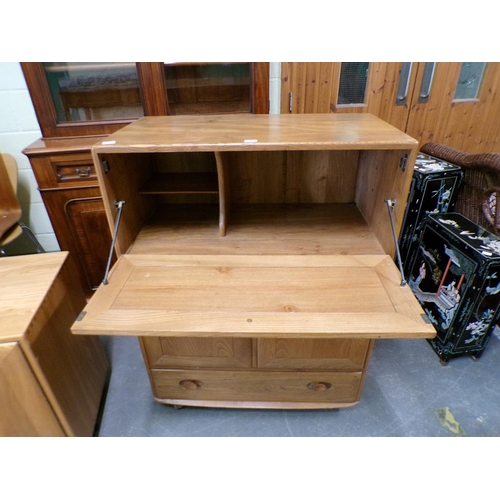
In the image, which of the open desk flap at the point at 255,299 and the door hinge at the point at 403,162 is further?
the door hinge at the point at 403,162

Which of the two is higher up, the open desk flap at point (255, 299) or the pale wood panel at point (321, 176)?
the pale wood panel at point (321, 176)

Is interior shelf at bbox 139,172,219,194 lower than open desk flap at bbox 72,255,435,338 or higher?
higher

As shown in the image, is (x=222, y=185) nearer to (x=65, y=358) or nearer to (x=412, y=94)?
(x=65, y=358)

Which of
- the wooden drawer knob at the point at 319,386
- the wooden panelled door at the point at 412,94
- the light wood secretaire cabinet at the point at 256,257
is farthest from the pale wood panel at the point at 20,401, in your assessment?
the wooden panelled door at the point at 412,94

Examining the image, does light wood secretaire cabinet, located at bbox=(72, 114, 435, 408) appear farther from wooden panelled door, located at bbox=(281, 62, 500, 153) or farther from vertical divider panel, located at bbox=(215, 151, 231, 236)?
wooden panelled door, located at bbox=(281, 62, 500, 153)

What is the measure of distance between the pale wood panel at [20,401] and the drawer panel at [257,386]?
1.16ft

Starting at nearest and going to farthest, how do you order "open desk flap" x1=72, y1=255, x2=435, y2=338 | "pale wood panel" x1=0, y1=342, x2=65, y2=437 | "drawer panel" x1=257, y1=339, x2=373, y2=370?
"open desk flap" x1=72, y1=255, x2=435, y2=338
"pale wood panel" x1=0, y1=342, x2=65, y2=437
"drawer panel" x1=257, y1=339, x2=373, y2=370

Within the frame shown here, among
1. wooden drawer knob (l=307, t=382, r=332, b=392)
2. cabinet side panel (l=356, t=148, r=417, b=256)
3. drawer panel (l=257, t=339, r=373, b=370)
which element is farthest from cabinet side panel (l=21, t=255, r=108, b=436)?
cabinet side panel (l=356, t=148, r=417, b=256)

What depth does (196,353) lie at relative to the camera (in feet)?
3.70

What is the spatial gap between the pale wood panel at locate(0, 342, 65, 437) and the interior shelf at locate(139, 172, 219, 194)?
622 mm

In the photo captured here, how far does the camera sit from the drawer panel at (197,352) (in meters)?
1.10

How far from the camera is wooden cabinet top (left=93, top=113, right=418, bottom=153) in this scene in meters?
0.89

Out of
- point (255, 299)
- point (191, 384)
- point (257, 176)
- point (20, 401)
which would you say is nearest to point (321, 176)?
point (257, 176)

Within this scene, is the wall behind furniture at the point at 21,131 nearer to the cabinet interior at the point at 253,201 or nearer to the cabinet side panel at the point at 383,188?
the cabinet interior at the point at 253,201
